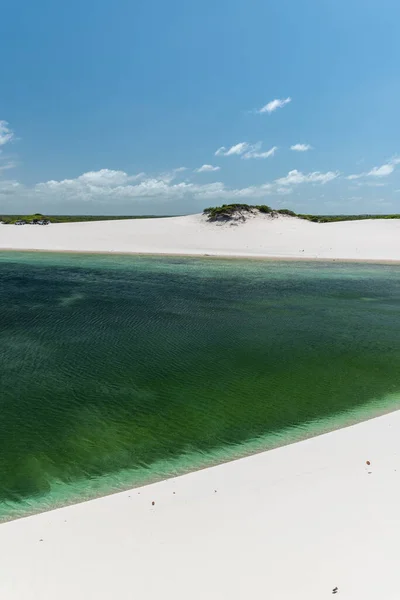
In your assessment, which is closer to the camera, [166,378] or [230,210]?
[166,378]

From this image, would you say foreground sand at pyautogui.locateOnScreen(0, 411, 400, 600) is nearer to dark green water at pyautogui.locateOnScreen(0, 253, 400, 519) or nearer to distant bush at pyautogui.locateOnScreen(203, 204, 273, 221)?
dark green water at pyautogui.locateOnScreen(0, 253, 400, 519)

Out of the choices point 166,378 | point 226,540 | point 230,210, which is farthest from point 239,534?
point 230,210

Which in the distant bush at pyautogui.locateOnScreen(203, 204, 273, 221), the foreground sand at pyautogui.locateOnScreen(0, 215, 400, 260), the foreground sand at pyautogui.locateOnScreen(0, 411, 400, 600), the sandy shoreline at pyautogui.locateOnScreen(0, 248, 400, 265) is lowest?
the foreground sand at pyautogui.locateOnScreen(0, 411, 400, 600)

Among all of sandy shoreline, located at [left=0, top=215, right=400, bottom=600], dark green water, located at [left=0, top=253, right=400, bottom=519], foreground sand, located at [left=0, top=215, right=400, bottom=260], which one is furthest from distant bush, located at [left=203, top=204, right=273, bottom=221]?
sandy shoreline, located at [left=0, top=215, right=400, bottom=600]

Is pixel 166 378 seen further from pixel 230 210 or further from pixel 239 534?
pixel 230 210

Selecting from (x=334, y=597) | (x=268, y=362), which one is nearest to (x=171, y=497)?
(x=334, y=597)
